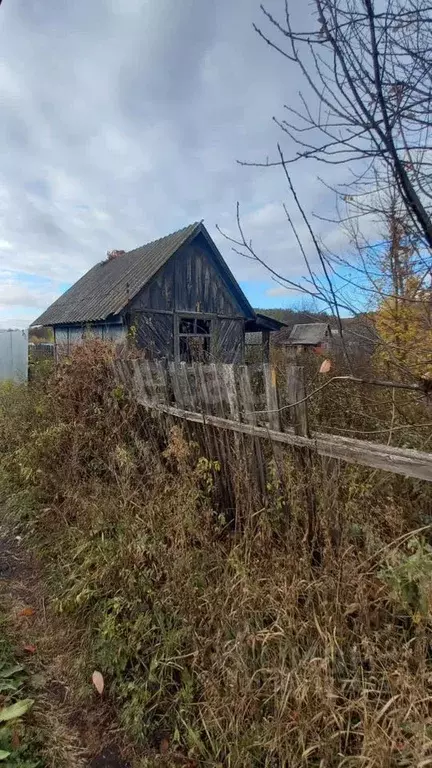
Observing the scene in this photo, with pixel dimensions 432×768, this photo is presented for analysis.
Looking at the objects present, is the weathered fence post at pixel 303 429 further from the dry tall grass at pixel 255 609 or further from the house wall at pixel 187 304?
the house wall at pixel 187 304

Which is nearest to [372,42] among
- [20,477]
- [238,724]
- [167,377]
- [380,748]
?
[380,748]

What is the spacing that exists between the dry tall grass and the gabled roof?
7.95m

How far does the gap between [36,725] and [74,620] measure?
733mm

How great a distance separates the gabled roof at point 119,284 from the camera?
1113 cm

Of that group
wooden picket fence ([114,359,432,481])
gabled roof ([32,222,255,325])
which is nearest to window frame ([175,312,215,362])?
gabled roof ([32,222,255,325])

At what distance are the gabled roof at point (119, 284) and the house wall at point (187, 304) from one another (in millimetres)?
223

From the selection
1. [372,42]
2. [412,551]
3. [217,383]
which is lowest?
[412,551]

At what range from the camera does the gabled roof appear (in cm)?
1113

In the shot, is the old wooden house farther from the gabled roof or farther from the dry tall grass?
the dry tall grass

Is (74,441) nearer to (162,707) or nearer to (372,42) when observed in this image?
(162,707)

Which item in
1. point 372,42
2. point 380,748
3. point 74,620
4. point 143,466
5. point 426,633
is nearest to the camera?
point 372,42

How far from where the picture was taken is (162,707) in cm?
212

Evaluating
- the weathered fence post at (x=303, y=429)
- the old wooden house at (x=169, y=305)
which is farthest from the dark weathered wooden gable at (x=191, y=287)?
the weathered fence post at (x=303, y=429)

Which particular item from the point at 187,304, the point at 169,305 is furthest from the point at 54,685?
the point at 187,304
